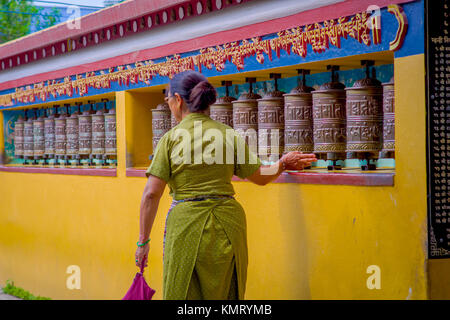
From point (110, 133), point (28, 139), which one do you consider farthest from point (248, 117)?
point (28, 139)

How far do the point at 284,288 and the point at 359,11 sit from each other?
1658 millimetres

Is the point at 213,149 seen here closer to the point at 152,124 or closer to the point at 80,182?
the point at 152,124

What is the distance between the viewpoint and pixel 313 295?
382 centimetres

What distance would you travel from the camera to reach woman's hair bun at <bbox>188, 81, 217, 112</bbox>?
3193 mm

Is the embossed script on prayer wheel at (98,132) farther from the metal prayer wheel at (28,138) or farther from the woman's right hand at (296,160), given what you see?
the woman's right hand at (296,160)

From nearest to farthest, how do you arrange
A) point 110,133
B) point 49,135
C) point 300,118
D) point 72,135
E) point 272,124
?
point 300,118 → point 272,124 → point 110,133 → point 72,135 → point 49,135

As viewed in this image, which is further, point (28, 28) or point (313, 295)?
point (28, 28)

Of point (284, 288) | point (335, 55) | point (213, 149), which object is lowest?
point (284, 288)

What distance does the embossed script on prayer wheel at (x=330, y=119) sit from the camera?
3.85 meters

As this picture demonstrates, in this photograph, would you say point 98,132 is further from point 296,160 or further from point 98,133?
point 296,160

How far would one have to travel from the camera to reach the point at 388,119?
3.67m

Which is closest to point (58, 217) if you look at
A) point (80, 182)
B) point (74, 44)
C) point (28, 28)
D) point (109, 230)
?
point (80, 182)

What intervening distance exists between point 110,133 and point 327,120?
8.78 ft

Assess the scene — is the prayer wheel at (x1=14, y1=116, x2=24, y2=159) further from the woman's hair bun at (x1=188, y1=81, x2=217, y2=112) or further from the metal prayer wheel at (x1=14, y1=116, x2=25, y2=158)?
the woman's hair bun at (x1=188, y1=81, x2=217, y2=112)
